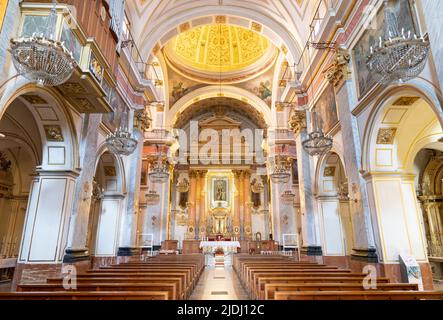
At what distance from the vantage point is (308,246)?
977 centimetres

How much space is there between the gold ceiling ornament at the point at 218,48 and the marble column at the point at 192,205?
27.5ft

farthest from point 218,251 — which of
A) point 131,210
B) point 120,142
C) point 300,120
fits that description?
point 120,142

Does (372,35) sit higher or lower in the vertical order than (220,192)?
lower

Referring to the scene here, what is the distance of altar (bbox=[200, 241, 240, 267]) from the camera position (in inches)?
603

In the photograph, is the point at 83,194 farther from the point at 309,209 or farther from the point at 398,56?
the point at 309,209

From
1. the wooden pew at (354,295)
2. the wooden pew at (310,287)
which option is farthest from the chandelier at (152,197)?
the wooden pew at (354,295)

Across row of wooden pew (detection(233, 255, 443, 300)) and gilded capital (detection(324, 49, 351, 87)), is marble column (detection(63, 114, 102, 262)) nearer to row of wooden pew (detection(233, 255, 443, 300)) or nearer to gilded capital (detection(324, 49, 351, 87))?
row of wooden pew (detection(233, 255, 443, 300))

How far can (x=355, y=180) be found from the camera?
677 centimetres

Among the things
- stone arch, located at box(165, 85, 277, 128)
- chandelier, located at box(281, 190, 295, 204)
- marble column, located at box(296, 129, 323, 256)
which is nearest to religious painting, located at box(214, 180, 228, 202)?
stone arch, located at box(165, 85, 277, 128)

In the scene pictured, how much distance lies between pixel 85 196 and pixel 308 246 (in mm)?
7442

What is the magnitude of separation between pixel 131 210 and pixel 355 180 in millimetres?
7376

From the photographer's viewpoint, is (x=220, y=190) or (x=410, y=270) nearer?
(x=410, y=270)

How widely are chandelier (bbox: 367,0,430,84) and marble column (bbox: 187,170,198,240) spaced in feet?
59.4
